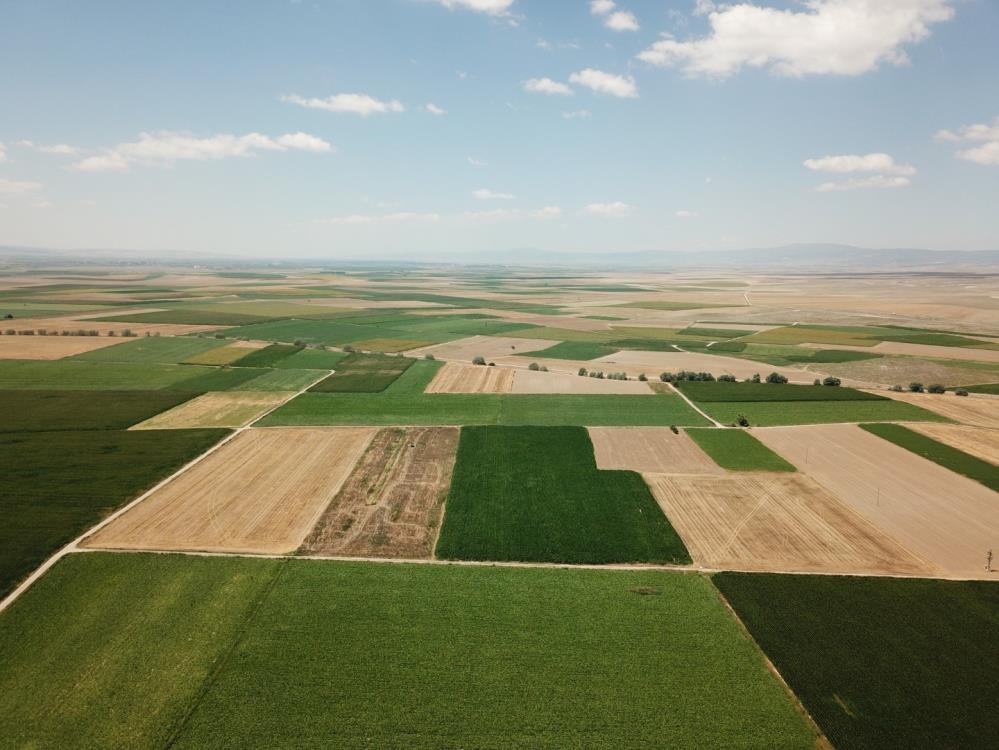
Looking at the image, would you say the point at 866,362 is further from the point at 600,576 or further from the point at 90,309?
the point at 90,309

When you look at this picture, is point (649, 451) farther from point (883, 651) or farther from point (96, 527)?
point (96, 527)

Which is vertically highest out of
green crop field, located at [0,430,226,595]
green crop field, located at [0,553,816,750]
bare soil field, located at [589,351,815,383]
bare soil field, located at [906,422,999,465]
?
bare soil field, located at [589,351,815,383]

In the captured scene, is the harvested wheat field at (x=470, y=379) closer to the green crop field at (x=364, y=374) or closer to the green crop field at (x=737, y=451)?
the green crop field at (x=364, y=374)

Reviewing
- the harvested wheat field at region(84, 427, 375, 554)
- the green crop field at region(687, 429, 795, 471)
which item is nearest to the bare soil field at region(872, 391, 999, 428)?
the green crop field at region(687, 429, 795, 471)

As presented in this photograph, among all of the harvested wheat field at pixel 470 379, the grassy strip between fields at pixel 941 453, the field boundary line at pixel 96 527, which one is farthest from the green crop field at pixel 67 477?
the grassy strip between fields at pixel 941 453

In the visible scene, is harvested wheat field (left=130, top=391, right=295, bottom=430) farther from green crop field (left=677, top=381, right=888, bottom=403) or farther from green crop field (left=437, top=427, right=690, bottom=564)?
green crop field (left=677, top=381, right=888, bottom=403)

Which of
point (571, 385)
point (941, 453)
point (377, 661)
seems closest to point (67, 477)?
point (377, 661)
